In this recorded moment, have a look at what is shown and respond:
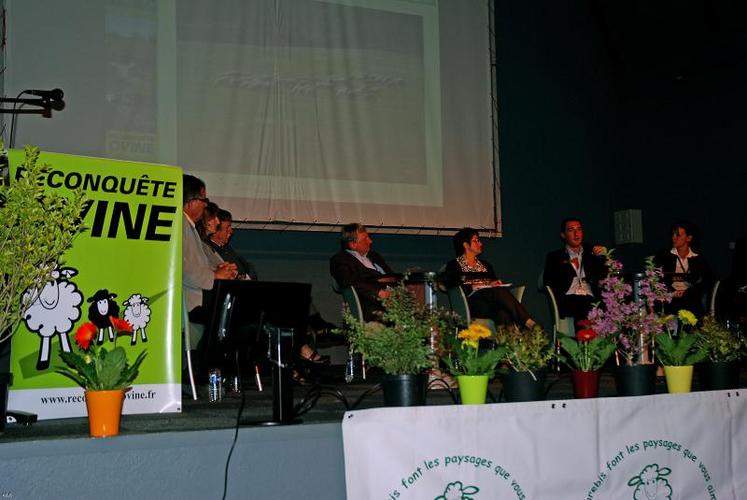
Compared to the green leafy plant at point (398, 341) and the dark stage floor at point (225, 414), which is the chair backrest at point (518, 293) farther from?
the green leafy plant at point (398, 341)

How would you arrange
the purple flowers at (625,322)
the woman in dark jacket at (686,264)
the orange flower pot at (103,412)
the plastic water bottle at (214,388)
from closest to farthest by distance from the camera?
the orange flower pot at (103,412) → the purple flowers at (625,322) → the plastic water bottle at (214,388) → the woman in dark jacket at (686,264)

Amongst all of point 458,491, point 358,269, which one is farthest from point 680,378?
point 358,269

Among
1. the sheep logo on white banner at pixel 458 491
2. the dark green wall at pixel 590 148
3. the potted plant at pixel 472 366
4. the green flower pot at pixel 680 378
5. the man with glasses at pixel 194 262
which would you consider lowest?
the sheep logo on white banner at pixel 458 491

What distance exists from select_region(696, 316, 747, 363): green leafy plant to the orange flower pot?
204 cm

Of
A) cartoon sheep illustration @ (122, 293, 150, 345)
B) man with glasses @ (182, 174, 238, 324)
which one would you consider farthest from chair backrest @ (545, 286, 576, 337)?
cartoon sheep illustration @ (122, 293, 150, 345)

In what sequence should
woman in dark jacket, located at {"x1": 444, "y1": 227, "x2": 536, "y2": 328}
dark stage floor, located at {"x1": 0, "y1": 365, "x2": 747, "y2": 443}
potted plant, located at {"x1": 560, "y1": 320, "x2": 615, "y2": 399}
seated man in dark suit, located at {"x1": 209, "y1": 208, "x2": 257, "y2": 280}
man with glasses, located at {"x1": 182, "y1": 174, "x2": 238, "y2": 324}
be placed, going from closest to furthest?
dark stage floor, located at {"x1": 0, "y1": 365, "x2": 747, "y2": 443}, potted plant, located at {"x1": 560, "y1": 320, "x2": 615, "y2": 399}, man with glasses, located at {"x1": 182, "y1": 174, "x2": 238, "y2": 324}, seated man in dark suit, located at {"x1": 209, "y1": 208, "x2": 257, "y2": 280}, woman in dark jacket, located at {"x1": 444, "y1": 227, "x2": 536, "y2": 328}

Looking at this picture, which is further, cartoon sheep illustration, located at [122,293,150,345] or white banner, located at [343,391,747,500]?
cartoon sheep illustration, located at [122,293,150,345]

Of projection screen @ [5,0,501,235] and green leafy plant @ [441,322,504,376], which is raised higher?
projection screen @ [5,0,501,235]

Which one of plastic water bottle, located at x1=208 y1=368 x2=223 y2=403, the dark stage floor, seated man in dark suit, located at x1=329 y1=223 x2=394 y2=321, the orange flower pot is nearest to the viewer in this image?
the orange flower pot

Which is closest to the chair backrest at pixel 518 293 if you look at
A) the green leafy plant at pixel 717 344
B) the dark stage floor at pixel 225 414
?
the dark stage floor at pixel 225 414

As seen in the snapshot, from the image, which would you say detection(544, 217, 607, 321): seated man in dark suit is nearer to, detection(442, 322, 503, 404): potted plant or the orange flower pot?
detection(442, 322, 503, 404): potted plant

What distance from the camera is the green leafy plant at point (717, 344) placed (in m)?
3.11

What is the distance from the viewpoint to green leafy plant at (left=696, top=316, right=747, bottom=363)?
3.11 m

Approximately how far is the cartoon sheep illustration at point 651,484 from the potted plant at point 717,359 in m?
0.57
